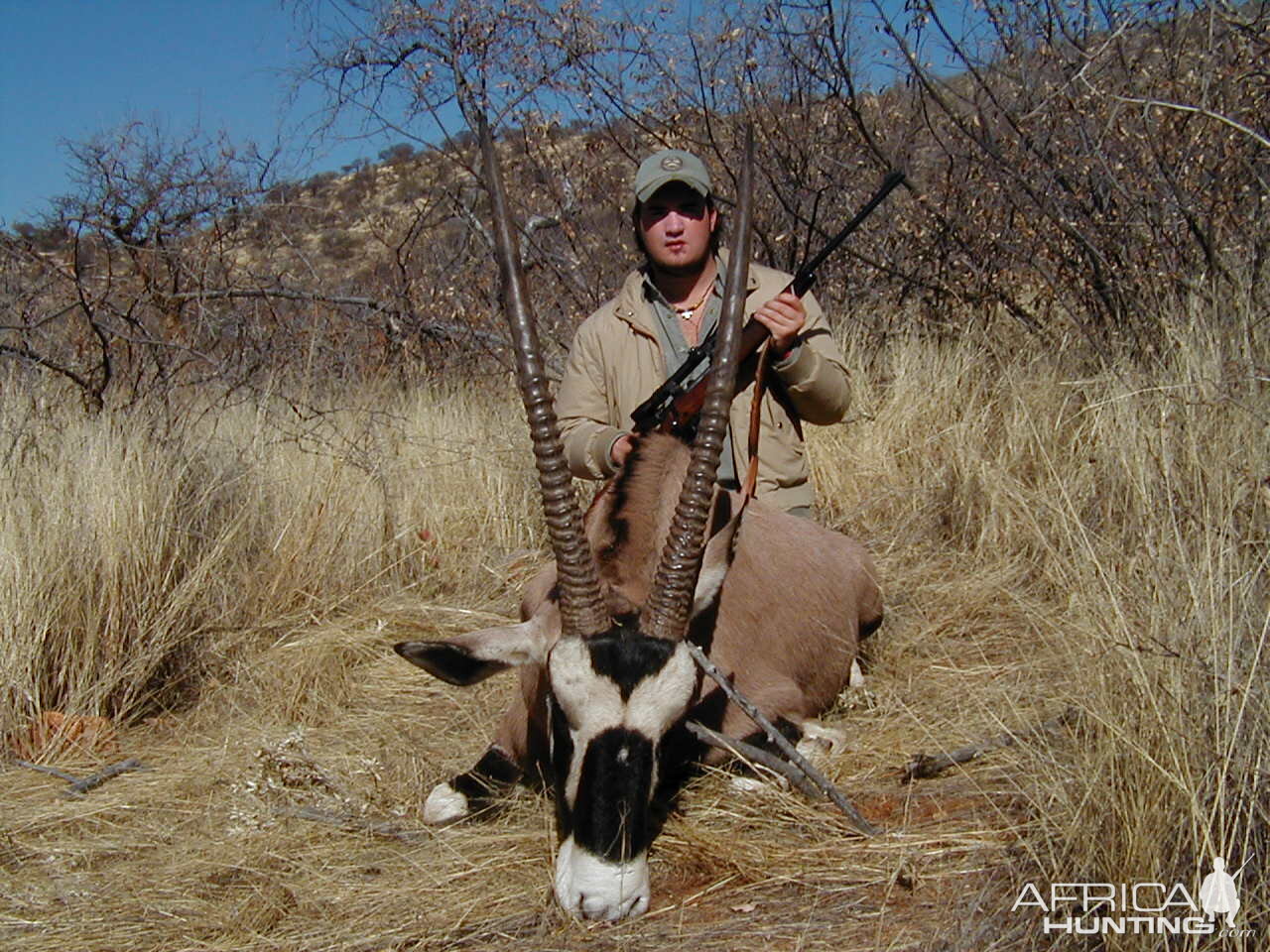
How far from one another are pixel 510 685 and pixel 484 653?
1373 mm

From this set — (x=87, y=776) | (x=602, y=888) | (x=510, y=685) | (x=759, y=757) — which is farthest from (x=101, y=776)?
(x=759, y=757)

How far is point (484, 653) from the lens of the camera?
357 cm

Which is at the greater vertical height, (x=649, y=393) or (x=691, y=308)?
(x=691, y=308)

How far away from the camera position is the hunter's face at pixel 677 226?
4.93m

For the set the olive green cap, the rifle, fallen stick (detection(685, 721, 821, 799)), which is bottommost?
fallen stick (detection(685, 721, 821, 799))

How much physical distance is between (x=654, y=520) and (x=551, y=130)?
18.5ft

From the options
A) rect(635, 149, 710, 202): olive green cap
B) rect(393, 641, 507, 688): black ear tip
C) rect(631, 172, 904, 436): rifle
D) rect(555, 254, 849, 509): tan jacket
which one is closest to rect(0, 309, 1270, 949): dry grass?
rect(393, 641, 507, 688): black ear tip

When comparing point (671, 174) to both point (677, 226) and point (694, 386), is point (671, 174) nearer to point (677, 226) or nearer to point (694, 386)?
point (677, 226)

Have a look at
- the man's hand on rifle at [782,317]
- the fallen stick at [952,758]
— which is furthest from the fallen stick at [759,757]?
the man's hand on rifle at [782,317]

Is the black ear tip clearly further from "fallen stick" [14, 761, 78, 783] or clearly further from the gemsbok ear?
"fallen stick" [14, 761, 78, 783]

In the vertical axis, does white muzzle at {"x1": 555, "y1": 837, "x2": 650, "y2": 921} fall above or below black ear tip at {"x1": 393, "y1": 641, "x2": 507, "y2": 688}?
below

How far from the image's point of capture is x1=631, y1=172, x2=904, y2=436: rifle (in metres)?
4.57

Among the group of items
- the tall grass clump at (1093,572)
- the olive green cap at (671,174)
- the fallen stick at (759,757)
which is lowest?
the fallen stick at (759,757)

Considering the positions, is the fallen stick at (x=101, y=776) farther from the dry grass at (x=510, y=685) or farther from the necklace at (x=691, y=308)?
the necklace at (x=691, y=308)
